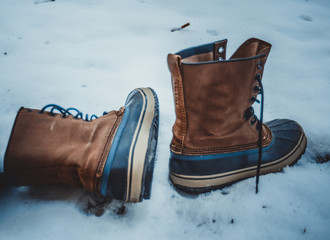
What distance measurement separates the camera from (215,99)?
0.61 metres

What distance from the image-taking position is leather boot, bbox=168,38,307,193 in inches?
23.0

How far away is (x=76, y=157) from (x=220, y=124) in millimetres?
461

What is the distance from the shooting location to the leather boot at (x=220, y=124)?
0.58 metres

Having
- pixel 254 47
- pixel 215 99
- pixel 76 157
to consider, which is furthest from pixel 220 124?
pixel 76 157

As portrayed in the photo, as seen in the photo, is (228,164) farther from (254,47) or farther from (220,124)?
(254,47)

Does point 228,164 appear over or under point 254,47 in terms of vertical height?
under

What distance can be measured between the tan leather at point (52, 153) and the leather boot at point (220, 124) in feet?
0.87

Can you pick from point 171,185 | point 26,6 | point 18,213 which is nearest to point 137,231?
point 171,185

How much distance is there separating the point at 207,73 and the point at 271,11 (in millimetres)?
2030

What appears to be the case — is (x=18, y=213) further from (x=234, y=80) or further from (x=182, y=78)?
(x=234, y=80)

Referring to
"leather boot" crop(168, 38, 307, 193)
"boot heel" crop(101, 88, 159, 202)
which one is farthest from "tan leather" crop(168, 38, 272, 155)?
"boot heel" crop(101, 88, 159, 202)

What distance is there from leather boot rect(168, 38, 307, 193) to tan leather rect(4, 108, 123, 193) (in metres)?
0.27

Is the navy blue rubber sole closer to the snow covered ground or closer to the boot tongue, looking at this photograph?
the snow covered ground

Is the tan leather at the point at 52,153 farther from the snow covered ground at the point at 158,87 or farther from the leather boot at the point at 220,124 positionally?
the leather boot at the point at 220,124
